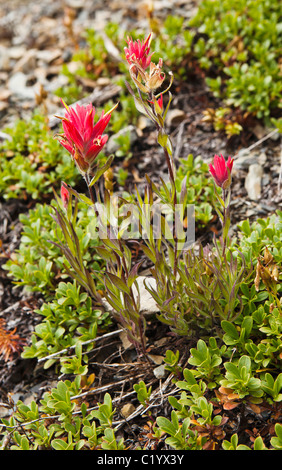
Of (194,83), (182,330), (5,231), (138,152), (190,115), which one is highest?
(194,83)

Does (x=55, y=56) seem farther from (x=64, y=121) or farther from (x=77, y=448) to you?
(x=77, y=448)

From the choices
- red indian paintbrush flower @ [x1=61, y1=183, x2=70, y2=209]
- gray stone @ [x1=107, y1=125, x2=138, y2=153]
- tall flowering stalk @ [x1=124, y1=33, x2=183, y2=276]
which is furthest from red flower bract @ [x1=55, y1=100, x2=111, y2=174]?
gray stone @ [x1=107, y1=125, x2=138, y2=153]

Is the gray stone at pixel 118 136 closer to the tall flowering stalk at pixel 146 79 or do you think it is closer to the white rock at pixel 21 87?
the white rock at pixel 21 87

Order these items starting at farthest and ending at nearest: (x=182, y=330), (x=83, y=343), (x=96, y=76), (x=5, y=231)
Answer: (x=96, y=76) < (x=5, y=231) < (x=83, y=343) < (x=182, y=330)

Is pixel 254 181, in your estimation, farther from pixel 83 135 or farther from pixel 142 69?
pixel 83 135

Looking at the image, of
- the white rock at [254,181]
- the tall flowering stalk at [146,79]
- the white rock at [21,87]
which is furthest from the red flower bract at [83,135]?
the white rock at [21,87]

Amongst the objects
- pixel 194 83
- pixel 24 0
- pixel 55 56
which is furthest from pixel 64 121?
pixel 24 0
